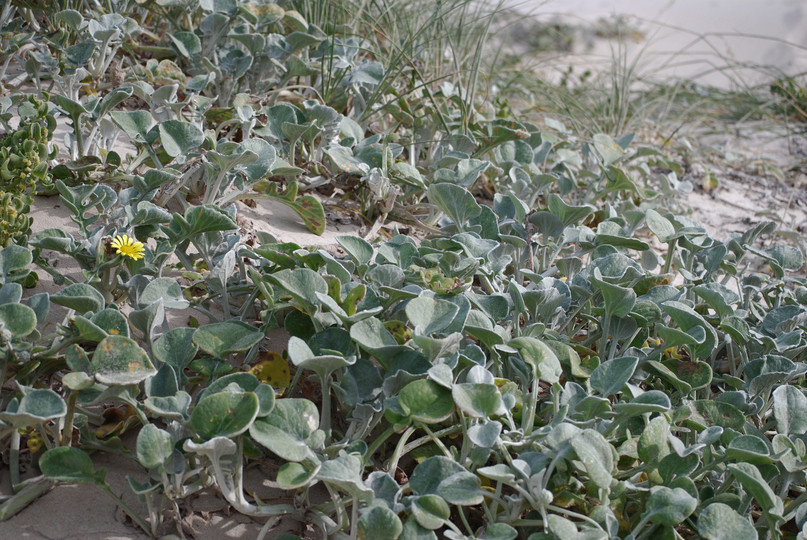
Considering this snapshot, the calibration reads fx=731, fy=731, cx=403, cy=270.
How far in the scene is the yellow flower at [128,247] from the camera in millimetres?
1589

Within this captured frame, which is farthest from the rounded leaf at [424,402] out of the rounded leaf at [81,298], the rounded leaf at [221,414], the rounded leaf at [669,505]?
the rounded leaf at [81,298]

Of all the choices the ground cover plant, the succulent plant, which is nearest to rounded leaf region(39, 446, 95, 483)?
the ground cover plant

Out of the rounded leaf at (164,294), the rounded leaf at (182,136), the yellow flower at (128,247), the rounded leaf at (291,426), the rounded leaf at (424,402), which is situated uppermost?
the rounded leaf at (182,136)

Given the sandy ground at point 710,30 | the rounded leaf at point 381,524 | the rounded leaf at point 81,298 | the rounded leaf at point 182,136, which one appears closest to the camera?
the rounded leaf at point 381,524

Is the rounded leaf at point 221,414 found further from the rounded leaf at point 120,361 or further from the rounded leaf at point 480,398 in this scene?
the rounded leaf at point 480,398

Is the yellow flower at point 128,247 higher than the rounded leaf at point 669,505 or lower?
higher

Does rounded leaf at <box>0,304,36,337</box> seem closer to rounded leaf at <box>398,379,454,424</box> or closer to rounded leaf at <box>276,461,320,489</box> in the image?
rounded leaf at <box>276,461,320,489</box>

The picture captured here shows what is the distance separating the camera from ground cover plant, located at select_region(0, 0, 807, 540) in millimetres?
1263

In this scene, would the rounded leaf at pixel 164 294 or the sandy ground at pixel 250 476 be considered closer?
the sandy ground at pixel 250 476

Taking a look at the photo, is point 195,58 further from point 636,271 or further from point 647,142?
point 647,142

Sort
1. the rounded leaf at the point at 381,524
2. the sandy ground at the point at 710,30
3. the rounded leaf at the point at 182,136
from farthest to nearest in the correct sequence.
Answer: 1. the sandy ground at the point at 710,30
2. the rounded leaf at the point at 182,136
3. the rounded leaf at the point at 381,524

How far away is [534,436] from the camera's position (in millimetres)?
1347

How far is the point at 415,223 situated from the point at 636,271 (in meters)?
0.86

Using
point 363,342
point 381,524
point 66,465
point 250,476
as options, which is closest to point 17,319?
point 66,465
